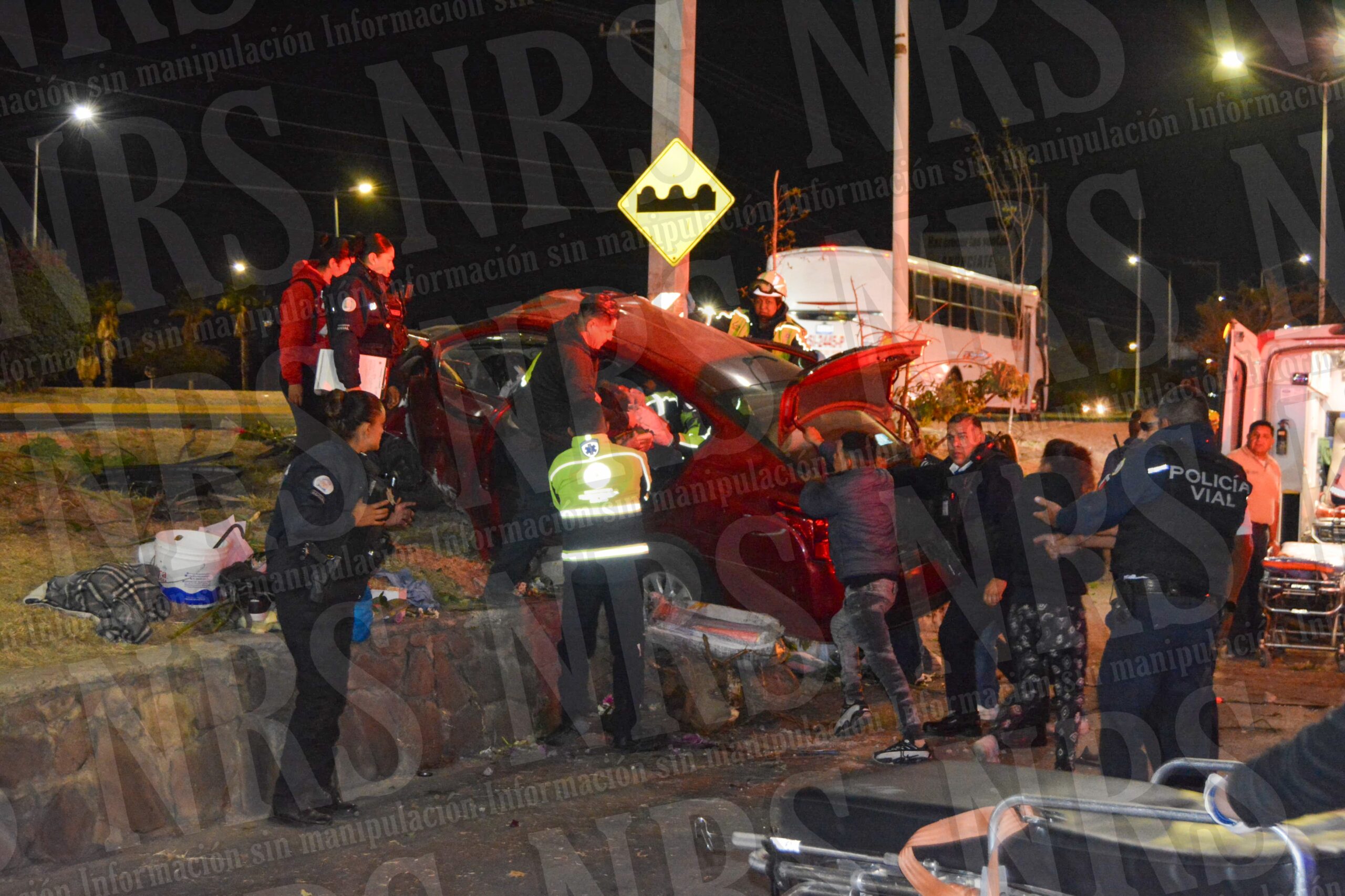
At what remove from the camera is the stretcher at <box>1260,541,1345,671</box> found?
9.03 meters

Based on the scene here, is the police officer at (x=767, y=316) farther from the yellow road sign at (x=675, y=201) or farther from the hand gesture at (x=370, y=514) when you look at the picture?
the hand gesture at (x=370, y=514)

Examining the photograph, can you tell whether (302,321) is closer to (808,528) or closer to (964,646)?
(808,528)

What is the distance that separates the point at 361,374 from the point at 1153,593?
4.63 metres

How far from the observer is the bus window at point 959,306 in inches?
936

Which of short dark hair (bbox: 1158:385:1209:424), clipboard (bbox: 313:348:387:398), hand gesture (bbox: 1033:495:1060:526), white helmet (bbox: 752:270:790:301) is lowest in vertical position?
hand gesture (bbox: 1033:495:1060:526)

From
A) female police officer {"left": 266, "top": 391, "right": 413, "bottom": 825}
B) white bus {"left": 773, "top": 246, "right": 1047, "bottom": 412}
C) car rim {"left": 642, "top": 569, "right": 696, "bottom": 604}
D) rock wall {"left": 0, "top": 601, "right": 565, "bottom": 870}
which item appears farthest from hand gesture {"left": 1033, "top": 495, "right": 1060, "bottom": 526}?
white bus {"left": 773, "top": 246, "right": 1047, "bottom": 412}

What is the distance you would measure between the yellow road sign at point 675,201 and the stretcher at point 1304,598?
5063mm

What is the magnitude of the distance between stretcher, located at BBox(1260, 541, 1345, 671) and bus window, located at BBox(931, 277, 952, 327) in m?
13.6

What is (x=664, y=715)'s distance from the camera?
21.6 ft

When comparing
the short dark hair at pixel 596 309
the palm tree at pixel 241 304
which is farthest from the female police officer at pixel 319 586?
the palm tree at pixel 241 304

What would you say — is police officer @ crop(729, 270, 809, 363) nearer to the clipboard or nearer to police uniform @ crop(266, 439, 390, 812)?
the clipboard

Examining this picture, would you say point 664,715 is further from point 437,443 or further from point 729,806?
point 437,443

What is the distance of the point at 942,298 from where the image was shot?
23.1 m

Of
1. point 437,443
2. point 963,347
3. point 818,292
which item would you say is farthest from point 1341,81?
point 437,443
